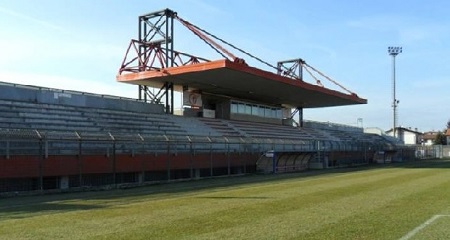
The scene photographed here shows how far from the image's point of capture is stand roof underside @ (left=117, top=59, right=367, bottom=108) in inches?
1455

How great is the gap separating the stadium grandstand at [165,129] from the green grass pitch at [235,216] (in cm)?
376

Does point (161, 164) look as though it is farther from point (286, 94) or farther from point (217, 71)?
point (286, 94)

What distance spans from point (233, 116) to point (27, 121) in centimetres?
2848

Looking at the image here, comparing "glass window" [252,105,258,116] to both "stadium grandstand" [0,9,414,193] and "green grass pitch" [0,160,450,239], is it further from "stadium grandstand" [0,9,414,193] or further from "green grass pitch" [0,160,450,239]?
"green grass pitch" [0,160,450,239]

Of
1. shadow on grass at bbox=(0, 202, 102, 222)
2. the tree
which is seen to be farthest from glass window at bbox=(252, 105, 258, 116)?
the tree

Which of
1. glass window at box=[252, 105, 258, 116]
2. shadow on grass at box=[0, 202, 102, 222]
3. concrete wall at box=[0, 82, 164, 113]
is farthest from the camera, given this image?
glass window at box=[252, 105, 258, 116]

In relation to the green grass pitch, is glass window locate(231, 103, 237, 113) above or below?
above

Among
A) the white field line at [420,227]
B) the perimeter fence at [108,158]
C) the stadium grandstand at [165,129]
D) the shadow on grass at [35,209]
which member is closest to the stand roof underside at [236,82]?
the stadium grandstand at [165,129]

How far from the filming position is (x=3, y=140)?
64.6 feet

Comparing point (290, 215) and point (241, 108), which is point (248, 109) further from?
point (290, 215)

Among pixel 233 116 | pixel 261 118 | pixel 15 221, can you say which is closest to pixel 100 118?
pixel 15 221

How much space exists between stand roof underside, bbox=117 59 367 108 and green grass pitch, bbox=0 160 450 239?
63.5ft

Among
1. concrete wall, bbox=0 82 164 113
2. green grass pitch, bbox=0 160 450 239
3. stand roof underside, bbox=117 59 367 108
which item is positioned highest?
stand roof underside, bbox=117 59 367 108

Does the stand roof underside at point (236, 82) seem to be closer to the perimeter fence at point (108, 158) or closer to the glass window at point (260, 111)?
the glass window at point (260, 111)
